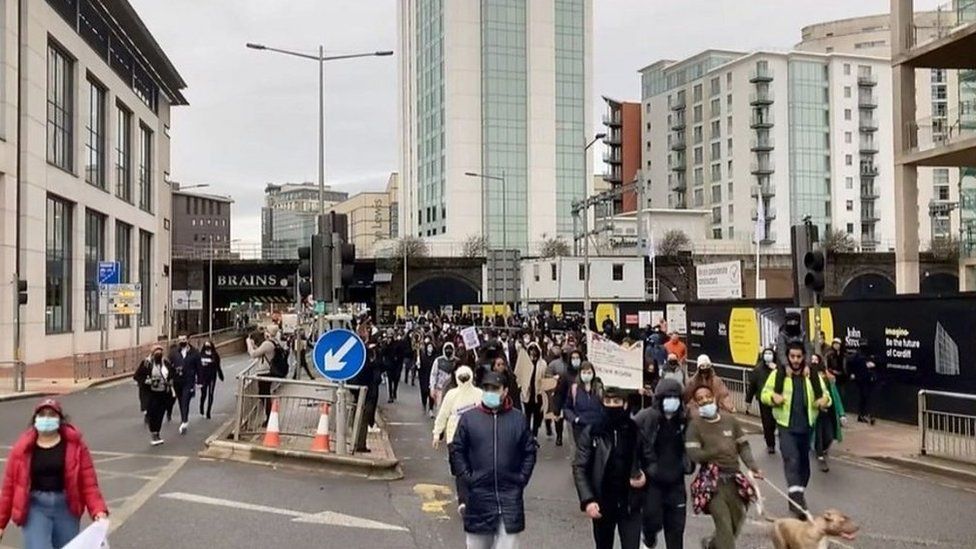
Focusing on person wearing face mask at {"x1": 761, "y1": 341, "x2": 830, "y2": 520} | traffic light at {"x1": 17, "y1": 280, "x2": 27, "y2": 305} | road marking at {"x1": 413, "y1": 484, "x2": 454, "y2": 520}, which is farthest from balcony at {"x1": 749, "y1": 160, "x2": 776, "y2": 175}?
person wearing face mask at {"x1": 761, "y1": 341, "x2": 830, "y2": 520}

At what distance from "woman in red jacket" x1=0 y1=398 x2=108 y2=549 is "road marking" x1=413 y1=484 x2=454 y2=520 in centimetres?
410

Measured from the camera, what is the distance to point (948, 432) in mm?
14227

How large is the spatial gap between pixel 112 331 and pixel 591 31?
73.1 metres

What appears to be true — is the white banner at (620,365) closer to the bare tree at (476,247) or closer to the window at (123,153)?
the window at (123,153)

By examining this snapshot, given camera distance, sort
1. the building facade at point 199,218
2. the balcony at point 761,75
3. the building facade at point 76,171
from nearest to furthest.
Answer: the building facade at point 76,171, the balcony at point 761,75, the building facade at point 199,218

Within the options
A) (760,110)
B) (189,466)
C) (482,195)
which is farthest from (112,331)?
(760,110)

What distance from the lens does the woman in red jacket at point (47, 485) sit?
6.78 meters

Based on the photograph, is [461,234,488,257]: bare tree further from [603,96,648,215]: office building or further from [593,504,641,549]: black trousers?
[593,504,641,549]: black trousers

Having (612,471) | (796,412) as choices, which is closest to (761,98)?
(796,412)

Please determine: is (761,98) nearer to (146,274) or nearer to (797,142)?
(797,142)

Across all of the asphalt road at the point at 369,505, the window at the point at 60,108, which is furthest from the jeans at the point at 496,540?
the window at the point at 60,108

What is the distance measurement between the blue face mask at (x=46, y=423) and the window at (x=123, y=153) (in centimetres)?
4972

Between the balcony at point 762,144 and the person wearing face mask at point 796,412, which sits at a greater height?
the balcony at point 762,144

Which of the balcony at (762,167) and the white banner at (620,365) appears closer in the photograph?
the white banner at (620,365)
